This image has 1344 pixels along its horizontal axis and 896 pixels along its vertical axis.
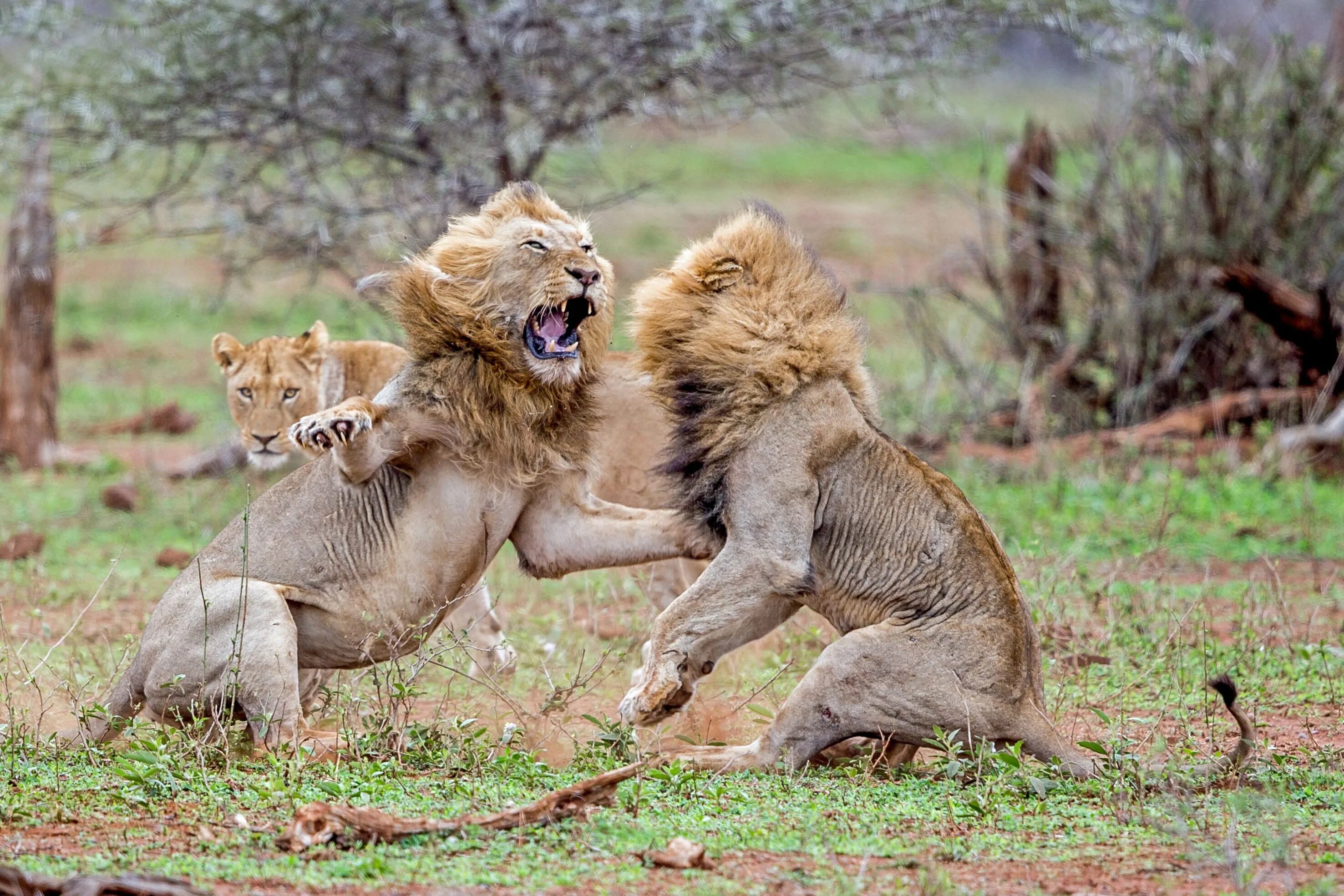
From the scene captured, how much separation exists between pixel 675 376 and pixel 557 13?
3.72 metres

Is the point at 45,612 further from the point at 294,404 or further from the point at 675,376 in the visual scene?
the point at 675,376

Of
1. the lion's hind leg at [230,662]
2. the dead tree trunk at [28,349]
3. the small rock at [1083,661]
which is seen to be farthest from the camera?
the dead tree trunk at [28,349]

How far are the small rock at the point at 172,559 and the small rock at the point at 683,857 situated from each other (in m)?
4.64

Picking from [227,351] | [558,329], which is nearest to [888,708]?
[558,329]

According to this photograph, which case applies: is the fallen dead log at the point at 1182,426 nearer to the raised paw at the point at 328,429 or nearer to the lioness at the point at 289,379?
the lioness at the point at 289,379

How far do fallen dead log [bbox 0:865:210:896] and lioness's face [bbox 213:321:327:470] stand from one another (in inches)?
143

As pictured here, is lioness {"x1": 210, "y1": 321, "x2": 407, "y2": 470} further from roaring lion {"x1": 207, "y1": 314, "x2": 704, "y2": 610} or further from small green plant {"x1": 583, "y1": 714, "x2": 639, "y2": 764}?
small green plant {"x1": 583, "y1": 714, "x2": 639, "y2": 764}

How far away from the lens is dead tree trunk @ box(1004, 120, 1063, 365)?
34.0 ft

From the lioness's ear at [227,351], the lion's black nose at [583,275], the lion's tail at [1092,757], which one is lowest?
the lion's tail at [1092,757]

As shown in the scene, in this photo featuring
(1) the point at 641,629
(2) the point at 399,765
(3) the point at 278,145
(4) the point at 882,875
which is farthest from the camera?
(3) the point at 278,145

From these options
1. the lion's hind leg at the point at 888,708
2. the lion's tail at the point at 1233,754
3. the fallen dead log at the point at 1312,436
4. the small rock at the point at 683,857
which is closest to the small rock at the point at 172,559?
the lion's hind leg at the point at 888,708

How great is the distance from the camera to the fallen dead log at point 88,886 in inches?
109

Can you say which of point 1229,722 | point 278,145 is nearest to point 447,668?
point 1229,722

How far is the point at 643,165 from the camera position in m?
22.6
